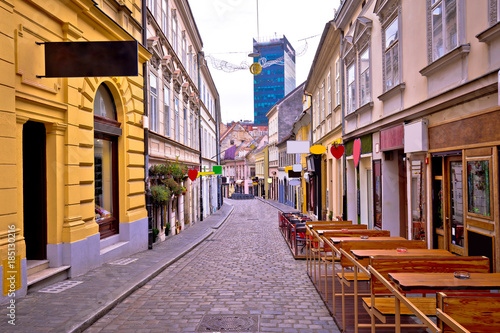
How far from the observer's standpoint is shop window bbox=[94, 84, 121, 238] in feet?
33.9

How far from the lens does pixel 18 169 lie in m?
6.94

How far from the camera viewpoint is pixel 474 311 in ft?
10.5

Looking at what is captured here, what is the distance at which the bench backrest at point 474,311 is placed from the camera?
3.21 metres

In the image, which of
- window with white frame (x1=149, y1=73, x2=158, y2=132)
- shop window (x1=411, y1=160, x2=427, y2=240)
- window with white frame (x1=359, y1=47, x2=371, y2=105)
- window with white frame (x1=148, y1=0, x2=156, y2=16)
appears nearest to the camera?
shop window (x1=411, y1=160, x2=427, y2=240)

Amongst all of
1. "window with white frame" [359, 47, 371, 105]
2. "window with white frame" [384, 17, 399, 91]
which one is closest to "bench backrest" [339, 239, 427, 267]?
"window with white frame" [384, 17, 399, 91]

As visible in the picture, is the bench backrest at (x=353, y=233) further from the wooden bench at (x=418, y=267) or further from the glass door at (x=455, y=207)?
the wooden bench at (x=418, y=267)

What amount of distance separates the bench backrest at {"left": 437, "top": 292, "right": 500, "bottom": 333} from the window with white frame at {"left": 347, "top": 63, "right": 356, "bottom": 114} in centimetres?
1221

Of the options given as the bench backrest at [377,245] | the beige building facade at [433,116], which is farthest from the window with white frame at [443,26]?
the bench backrest at [377,245]

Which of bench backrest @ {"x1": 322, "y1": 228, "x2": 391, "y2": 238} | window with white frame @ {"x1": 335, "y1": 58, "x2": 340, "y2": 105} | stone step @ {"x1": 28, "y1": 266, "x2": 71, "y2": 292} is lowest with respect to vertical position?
stone step @ {"x1": 28, "y1": 266, "x2": 71, "y2": 292}

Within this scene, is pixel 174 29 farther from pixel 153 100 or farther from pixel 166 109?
pixel 153 100

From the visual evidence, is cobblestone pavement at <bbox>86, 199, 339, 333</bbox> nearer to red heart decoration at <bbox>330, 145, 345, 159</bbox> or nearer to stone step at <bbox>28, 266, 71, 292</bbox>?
stone step at <bbox>28, 266, 71, 292</bbox>

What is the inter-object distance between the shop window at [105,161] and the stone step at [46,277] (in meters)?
2.27

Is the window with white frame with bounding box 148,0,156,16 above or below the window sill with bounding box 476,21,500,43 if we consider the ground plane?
above

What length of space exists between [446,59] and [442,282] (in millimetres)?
4463
